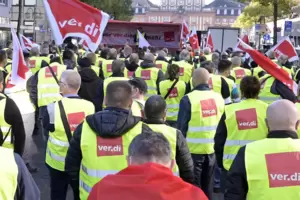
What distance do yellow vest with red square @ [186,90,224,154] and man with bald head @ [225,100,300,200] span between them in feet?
8.23

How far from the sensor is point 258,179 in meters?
3.44

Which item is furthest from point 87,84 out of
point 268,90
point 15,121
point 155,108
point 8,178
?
point 8,178

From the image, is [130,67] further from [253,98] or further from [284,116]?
[284,116]

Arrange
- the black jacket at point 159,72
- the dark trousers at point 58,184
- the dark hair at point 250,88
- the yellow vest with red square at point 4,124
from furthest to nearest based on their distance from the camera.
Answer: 1. the black jacket at point 159,72
2. the dark hair at point 250,88
3. the dark trousers at point 58,184
4. the yellow vest with red square at point 4,124

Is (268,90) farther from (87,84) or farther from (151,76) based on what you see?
(87,84)

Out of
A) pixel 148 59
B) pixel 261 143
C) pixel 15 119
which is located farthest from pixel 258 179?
pixel 148 59

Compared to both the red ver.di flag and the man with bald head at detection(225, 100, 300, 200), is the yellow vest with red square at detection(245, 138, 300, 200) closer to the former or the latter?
the man with bald head at detection(225, 100, 300, 200)

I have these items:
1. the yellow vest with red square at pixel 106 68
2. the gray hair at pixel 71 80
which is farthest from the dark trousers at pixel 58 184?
the yellow vest with red square at pixel 106 68

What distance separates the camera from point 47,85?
8281 millimetres

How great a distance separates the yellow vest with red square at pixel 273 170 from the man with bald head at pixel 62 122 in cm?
209

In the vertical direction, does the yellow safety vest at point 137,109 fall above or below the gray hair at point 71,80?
below

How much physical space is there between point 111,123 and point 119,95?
0.88 feet

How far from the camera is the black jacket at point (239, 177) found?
3496 mm

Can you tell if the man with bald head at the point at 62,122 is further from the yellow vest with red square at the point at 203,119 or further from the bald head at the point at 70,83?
the yellow vest with red square at the point at 203,119
